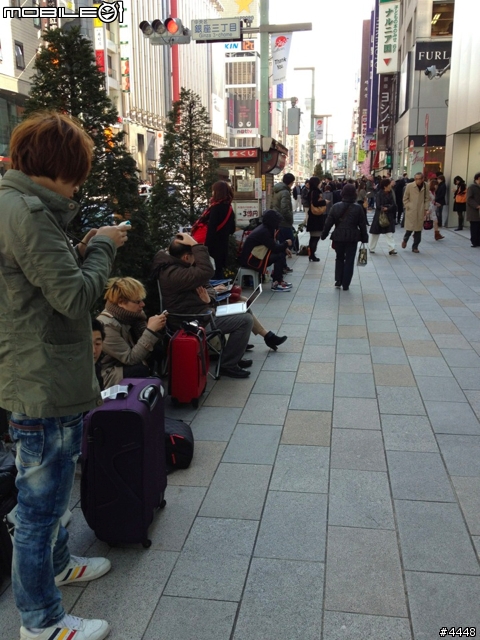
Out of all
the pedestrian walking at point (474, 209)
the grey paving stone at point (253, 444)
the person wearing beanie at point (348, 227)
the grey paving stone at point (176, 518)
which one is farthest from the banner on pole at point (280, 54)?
the grey paving stone at point (176, 518)

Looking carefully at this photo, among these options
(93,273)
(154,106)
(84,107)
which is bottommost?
(93,273)

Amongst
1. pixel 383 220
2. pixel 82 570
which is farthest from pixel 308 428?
pixel 383 220

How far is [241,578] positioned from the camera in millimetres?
2666

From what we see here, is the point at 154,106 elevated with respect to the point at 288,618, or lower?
elevated

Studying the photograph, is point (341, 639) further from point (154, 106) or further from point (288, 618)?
point (154, 106)

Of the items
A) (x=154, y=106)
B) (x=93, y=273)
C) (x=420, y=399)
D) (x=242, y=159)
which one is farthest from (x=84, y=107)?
(x=154, y=106)

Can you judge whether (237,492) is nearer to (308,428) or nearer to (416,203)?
(308,428)

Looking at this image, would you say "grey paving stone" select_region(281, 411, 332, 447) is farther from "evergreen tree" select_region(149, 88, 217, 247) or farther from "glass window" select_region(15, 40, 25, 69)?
"glass window" select_region(15, 40, 25, 69)

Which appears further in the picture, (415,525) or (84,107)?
(84,107)

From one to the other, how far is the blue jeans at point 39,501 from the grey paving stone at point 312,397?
289 centimetres

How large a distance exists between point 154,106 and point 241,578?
85562 mm

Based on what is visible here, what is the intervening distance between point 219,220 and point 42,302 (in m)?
5.38

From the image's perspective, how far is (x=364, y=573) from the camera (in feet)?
8.81

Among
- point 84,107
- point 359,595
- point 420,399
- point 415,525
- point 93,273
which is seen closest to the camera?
point 93,273
